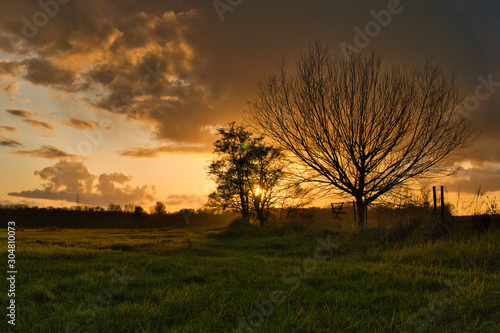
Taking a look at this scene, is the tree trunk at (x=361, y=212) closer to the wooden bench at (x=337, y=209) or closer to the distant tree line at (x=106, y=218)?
the wooden bench at (x=337, y=209)

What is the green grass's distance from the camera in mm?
3881

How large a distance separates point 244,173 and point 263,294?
2736 centimetres

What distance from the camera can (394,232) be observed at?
11.4m

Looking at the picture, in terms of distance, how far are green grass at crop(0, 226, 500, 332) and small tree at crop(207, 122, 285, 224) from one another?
23550 mm

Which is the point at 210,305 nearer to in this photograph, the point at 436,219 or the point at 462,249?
the point at 462,249

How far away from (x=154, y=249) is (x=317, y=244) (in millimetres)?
5722

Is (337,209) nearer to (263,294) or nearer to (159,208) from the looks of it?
(263,294)

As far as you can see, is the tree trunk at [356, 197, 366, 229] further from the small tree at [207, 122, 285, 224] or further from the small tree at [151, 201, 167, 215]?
the small tree at [151, 201, 167, 215]

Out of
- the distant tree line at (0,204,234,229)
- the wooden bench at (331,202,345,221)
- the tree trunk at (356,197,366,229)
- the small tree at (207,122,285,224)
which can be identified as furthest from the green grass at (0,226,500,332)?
the distant tree line at (0,204,234,229)

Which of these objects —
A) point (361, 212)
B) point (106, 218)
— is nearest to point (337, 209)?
point (361, 212)

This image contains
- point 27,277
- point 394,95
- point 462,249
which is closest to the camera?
point 27,277

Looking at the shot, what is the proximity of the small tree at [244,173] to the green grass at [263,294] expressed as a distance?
23.6 m

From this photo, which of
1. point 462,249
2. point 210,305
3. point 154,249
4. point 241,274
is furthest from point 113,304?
point 462,249

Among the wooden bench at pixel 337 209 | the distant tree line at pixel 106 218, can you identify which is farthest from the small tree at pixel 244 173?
the distant tree line at pixel 106 218
